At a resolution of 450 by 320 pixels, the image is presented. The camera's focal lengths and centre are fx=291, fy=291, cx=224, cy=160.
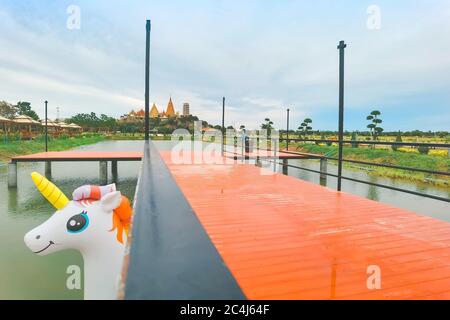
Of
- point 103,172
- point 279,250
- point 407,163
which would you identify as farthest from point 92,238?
point 407,163

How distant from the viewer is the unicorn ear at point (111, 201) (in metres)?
2.31

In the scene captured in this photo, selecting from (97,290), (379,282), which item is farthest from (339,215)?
(97,290)

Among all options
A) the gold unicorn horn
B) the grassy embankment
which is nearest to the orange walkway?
the gold unicorn horn

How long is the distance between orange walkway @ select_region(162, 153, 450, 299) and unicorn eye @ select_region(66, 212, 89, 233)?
95 cm

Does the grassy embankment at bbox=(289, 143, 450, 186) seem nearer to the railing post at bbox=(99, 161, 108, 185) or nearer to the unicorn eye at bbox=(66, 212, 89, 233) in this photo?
the railing post at bbox=(99, 161, 108, 185)

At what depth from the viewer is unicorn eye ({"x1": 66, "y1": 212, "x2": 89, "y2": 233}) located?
91.3 inches

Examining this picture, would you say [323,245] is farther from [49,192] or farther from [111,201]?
[49,192]

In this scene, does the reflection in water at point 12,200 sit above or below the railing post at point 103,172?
below

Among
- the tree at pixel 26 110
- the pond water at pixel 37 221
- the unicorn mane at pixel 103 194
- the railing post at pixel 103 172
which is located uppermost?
the tree at pixel 26 110

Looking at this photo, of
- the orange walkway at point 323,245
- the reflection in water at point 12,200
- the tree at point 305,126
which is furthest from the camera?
the tree at point 305,126

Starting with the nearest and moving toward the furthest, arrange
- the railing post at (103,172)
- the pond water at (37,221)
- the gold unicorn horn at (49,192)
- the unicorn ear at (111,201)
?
1. the unicorn ear at (111,201)
2. the gold unicorn horn at (49,192)
3. the pond water at (37,221)
4. the railing post at (103,172)

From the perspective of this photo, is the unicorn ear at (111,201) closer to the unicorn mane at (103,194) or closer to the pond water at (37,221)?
the unicorn mane at (103,194)

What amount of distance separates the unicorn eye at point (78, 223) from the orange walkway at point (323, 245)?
0.95 m

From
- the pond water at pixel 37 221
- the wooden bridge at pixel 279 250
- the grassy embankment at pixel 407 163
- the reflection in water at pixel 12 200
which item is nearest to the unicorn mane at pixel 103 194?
the wooden bridge at pixel 279 250
